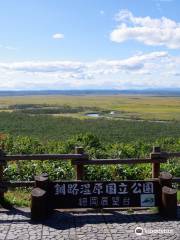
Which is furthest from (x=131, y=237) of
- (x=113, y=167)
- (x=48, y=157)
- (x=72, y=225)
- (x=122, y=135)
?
(x=122, y=135)

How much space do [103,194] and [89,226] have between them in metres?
0.85

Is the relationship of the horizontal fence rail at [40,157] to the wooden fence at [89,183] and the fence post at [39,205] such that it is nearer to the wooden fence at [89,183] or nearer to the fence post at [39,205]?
the wooden fence at [89,183]

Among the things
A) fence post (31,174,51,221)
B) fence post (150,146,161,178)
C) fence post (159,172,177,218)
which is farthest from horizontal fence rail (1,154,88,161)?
fence post (159,172,177,218)

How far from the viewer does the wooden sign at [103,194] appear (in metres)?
7.49

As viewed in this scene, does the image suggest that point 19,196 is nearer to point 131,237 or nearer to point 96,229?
point 96,229

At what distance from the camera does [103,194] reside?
755 centimetres

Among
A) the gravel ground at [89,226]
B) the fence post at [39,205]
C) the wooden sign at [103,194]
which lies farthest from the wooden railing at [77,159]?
the fence post at [39,205]

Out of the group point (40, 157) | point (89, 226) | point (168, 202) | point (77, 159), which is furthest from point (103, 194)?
point (40, 157)

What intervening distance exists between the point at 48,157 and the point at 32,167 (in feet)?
15.0

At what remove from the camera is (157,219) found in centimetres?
722

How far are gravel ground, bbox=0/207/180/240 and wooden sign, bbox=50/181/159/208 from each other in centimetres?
20

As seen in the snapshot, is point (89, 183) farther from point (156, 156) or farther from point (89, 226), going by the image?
point (156, 156)

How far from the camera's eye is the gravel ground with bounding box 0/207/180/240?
20.9 feet

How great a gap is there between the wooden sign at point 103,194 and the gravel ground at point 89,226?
203 millimetres
